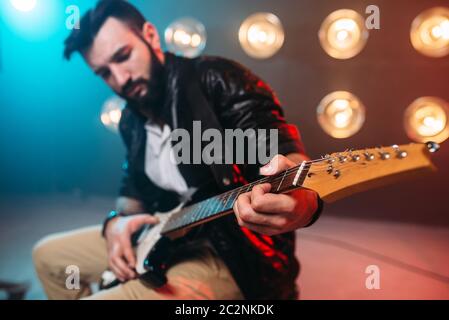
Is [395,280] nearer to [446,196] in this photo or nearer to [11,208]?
[446,196]

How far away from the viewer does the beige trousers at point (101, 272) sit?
1.03 meters

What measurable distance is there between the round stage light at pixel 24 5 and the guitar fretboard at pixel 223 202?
1.03 metres

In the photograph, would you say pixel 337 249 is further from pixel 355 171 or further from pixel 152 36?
pixel 152 36

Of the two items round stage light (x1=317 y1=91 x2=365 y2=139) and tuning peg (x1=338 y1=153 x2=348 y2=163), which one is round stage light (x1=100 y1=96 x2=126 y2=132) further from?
tuning peg (x1=338 y1=153 x2=348 y2=163)

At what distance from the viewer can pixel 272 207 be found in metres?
0.75

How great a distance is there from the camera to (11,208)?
158cm

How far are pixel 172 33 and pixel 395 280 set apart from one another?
115cm

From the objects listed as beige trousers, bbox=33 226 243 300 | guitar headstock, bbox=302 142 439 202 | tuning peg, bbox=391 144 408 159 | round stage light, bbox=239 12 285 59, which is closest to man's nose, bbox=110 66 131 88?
round stage light, bbox=239 12 285 59

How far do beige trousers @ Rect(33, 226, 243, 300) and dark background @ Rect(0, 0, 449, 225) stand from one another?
11.0 inches

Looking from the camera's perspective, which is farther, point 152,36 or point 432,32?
point 152,36

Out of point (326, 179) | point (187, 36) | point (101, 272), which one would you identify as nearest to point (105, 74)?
point (187, 36)

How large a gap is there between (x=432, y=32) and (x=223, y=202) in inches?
34.3

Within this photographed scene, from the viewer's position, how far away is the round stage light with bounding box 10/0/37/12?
4.66 ft

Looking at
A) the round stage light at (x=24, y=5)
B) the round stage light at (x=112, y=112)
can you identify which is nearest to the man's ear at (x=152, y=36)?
the round stage light at (x=112, y=112)
